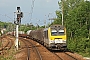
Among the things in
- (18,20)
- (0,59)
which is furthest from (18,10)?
(0,59)

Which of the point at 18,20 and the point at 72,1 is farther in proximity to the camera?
the point at 72,1

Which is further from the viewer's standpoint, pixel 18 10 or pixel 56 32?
pixel 18 10

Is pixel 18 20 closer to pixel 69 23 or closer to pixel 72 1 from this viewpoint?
pixel 69 23

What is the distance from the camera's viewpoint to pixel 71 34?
40.7 metres

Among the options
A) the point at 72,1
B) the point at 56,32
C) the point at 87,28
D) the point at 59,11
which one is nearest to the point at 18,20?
the point at 56,32

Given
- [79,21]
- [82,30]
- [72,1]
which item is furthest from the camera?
[72,1]

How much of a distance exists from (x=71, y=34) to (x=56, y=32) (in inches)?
535

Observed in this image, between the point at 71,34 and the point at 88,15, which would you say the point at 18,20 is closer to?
the point at 71,34

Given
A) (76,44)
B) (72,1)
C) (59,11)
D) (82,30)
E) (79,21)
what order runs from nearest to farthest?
(76,44) → (82,30) → (79,21) → (59,11) → (72,1)

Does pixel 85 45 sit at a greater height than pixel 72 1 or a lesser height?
lesser

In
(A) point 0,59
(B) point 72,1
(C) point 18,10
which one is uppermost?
(B) point 72,1

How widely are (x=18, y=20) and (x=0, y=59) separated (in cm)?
1017

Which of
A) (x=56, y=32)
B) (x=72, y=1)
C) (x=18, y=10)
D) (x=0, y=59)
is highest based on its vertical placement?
(x=72, y=1)

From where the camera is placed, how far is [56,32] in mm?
27453
